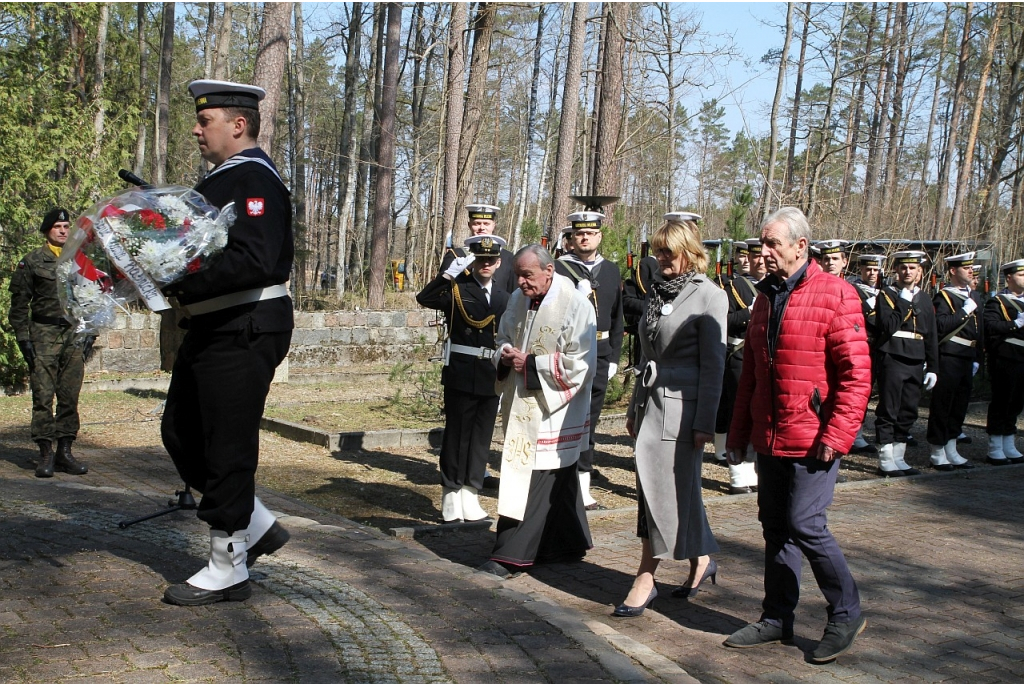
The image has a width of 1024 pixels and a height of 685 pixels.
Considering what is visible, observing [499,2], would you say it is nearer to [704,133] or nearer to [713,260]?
[713,260]

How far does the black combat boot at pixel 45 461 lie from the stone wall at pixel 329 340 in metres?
6.97

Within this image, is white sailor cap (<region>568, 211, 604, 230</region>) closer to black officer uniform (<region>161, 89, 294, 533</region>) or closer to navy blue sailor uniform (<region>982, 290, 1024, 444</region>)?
black officer uniform (<region>161, 89, 294, 533</region>)

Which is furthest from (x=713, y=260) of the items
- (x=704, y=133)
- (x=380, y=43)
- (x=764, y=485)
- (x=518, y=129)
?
(x=704, y=133)

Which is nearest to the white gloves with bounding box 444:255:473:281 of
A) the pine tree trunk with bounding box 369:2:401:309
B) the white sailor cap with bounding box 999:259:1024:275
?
the white sailor cap with bounding box 999:259:1024:275

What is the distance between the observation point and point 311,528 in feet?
22.0

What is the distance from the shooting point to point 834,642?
192 inches

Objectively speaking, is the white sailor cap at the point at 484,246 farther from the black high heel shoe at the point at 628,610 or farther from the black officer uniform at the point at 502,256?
the black high heel shoe at the point at 628,610

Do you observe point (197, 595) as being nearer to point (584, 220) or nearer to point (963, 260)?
point (584, 220)

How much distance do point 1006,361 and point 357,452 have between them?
7.22 m

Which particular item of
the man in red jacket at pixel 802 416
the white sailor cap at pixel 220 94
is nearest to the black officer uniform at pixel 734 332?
the man in red jacket at pixel 802 416

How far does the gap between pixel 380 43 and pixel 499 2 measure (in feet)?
71.1

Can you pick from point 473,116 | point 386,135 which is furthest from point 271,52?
point 386,135

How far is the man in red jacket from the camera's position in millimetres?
4766

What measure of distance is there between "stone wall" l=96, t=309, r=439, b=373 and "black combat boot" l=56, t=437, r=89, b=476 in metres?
6.91
